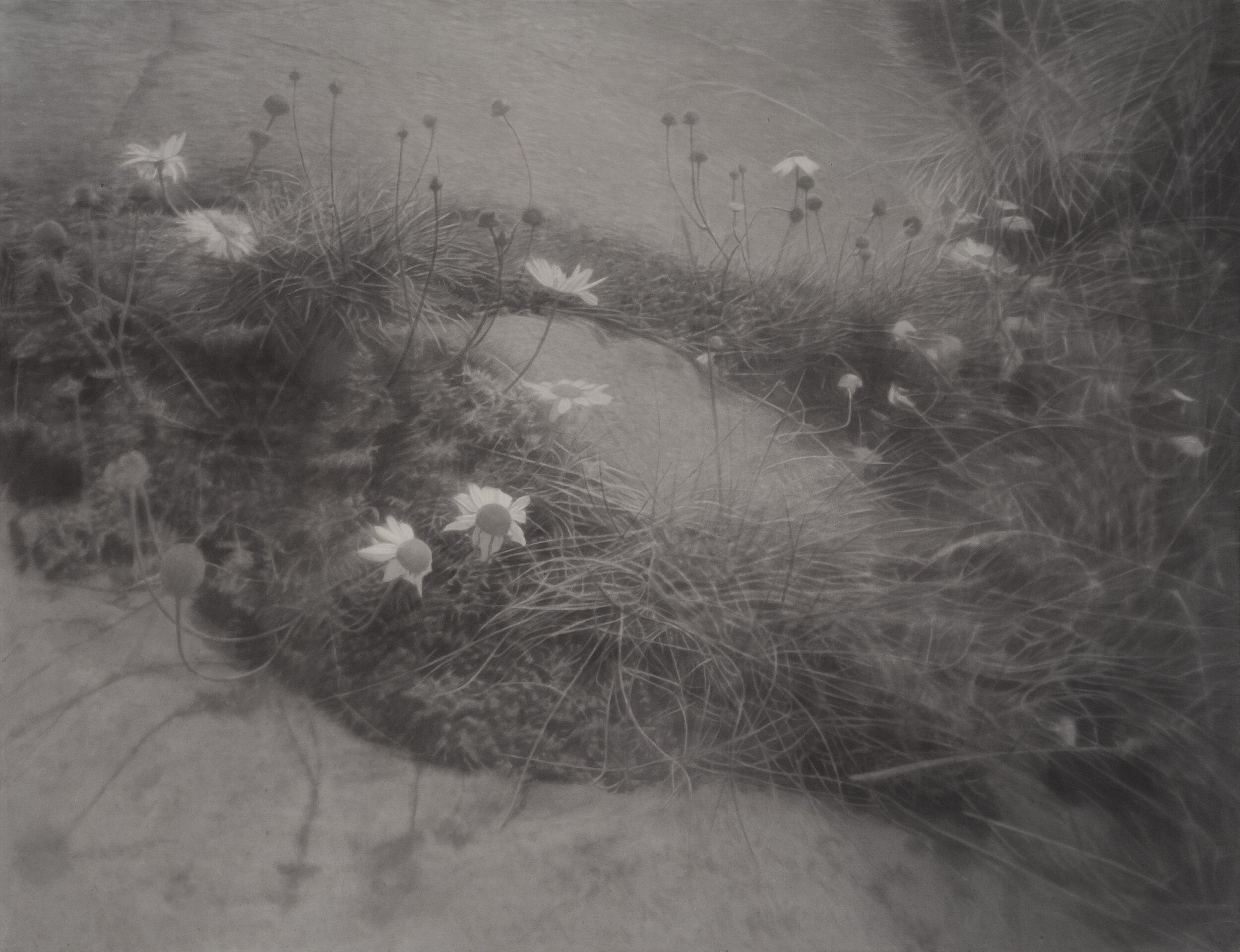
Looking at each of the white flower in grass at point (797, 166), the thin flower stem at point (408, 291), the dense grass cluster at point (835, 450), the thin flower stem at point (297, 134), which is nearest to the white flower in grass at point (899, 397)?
the dense grass cluster at point (835, 450)

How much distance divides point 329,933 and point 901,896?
0.59 meters

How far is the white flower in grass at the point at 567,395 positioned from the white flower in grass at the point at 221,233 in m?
0.33

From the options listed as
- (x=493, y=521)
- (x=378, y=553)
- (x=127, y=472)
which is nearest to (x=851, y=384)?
(x=493, y=521)

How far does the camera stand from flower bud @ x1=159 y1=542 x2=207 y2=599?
88cm

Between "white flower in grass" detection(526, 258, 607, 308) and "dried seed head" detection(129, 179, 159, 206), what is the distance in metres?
0.40

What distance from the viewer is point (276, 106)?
997mm

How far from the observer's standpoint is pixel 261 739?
874 millimetres

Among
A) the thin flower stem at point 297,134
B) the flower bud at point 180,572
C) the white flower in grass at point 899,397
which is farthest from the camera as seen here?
the white flower in grass at point 899,397

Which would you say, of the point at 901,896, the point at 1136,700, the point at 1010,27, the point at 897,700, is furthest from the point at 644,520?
the point at 1010,27

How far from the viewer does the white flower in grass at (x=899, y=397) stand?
108 centimetres

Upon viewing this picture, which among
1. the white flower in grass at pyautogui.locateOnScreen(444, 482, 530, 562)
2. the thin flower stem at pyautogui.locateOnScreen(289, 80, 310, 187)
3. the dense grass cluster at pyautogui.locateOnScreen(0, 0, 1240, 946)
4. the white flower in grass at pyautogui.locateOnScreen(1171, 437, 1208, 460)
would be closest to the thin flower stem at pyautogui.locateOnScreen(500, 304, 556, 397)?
the dense grass cluster at pyautogui.locateOnScreen(0, 0, 1240, 946)

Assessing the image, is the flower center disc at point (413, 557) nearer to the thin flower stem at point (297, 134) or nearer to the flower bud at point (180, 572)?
the flower bud at point (180, 572)

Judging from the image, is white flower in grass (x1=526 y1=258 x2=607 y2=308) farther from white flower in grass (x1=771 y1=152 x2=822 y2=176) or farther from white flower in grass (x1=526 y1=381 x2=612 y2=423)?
white flower in grass (x1=771 y1=152 x2=822 y2=176)

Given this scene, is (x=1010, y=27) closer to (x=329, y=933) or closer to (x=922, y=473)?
(x=922, y=473)
